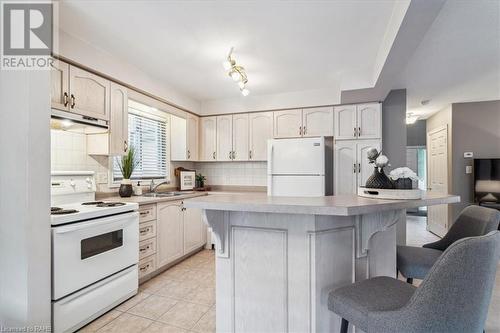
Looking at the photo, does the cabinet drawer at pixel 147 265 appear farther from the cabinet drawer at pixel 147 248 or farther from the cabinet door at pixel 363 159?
the cabinet door at pixel 363 159

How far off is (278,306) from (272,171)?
2.27 meters

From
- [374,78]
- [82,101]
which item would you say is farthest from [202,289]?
[374,78]

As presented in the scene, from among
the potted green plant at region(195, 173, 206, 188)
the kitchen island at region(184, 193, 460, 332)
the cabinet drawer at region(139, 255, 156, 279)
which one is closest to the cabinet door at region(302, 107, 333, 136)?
the potted green plant at region(195, 173, 206, 188)

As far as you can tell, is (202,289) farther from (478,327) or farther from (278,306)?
(478,327)

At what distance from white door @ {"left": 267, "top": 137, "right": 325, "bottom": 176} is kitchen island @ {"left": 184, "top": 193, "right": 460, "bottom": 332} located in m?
1.88

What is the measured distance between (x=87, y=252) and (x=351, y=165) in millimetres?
3191

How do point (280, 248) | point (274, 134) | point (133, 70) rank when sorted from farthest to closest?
point (274, 134) → point (133, 70) → point (280, 248)

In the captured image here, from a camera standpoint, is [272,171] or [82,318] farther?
[272,171]

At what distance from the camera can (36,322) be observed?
1.57 m

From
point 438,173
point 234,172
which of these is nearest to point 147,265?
point 234,172

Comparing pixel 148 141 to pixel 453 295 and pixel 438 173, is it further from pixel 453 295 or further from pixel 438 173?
pixel 438 173

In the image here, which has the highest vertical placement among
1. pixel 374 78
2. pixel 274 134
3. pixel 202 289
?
pixel 374 78

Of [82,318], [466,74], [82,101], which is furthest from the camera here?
[466,74]

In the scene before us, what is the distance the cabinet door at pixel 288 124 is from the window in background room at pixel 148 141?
5.88ft
